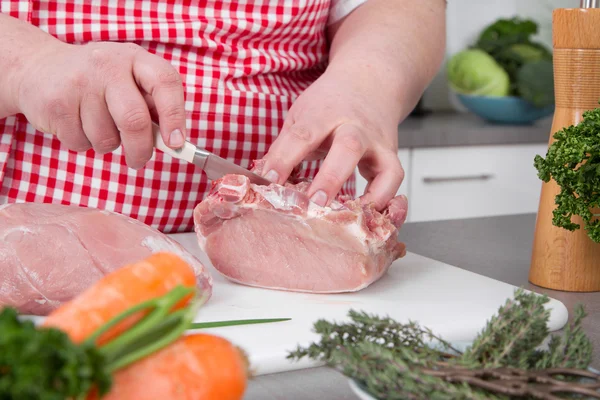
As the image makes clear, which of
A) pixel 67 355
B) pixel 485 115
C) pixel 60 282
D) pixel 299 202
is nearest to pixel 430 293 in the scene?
pixel 299 202

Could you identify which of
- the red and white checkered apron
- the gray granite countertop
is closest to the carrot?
the red and white checkered apron

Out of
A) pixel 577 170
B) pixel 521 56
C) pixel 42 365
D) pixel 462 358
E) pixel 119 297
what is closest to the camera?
pixel 42 365

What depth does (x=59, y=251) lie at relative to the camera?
1.06 metres

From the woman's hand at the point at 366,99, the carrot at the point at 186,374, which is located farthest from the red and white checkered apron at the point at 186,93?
the carrot at the point at 186,374

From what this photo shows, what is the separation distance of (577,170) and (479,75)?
2.13 m

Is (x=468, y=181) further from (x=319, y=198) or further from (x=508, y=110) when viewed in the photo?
(x=319, y=198)

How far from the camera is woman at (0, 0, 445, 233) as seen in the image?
114 centimetres

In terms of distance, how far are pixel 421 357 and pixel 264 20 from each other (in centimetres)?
103

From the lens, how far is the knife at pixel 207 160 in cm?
119

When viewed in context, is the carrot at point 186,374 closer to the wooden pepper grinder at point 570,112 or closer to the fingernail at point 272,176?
the fingernail at point 272,176

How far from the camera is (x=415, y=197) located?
269 cm

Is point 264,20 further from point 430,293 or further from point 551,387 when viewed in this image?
point 551,387

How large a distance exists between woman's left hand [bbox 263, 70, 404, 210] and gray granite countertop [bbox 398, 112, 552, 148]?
1.23 m

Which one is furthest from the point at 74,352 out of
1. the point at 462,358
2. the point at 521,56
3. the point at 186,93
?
the point at 521,56
